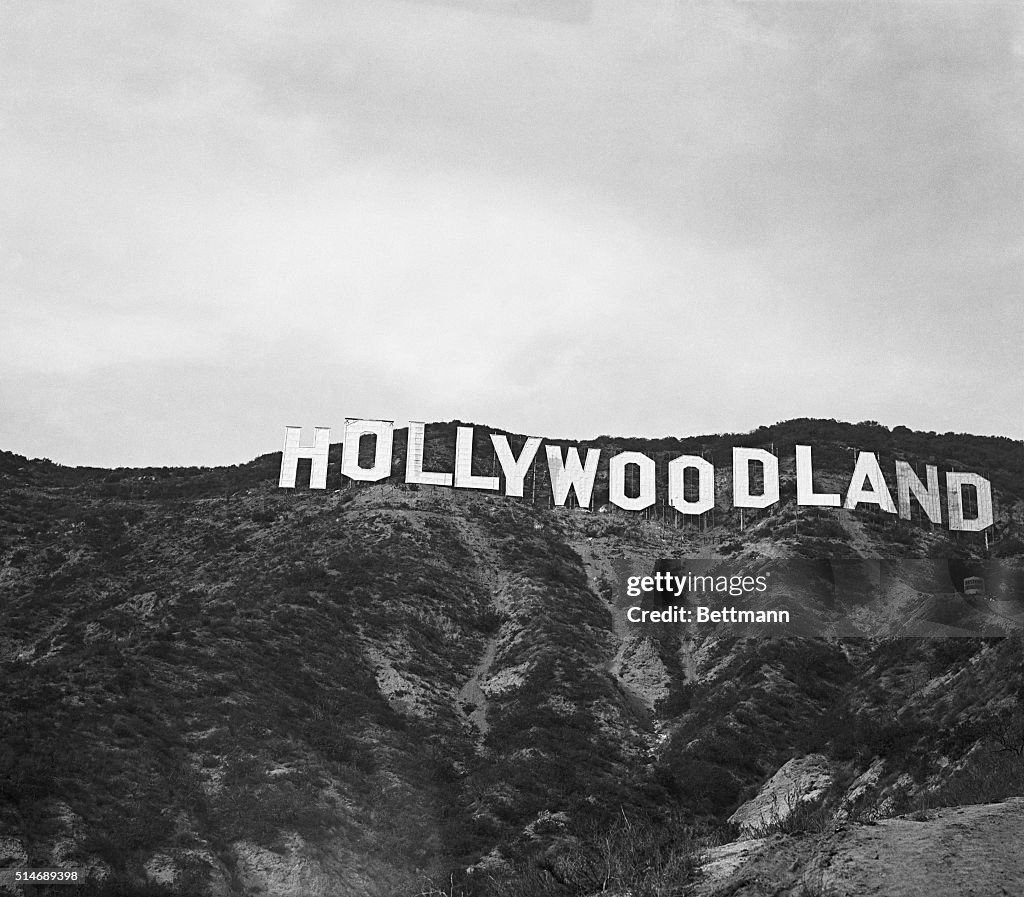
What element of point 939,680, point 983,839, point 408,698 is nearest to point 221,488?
point 408,698

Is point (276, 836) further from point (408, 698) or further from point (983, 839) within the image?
point (983, 839)

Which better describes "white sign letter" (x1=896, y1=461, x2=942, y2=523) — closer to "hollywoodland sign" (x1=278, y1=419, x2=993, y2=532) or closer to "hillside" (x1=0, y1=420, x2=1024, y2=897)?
"hollywoodland sign" (x1=278, y1=419, x2=993, y2=532)

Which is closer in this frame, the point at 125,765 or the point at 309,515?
the point at 125,765

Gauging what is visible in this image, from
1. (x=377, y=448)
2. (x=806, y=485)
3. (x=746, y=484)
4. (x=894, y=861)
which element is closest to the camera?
(x=894, y=861)

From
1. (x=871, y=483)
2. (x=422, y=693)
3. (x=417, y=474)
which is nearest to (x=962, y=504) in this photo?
(x=871, y=483)

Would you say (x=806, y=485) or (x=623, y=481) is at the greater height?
(x=623, y=481)

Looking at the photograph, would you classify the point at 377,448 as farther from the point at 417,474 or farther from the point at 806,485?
the point at 806,485
